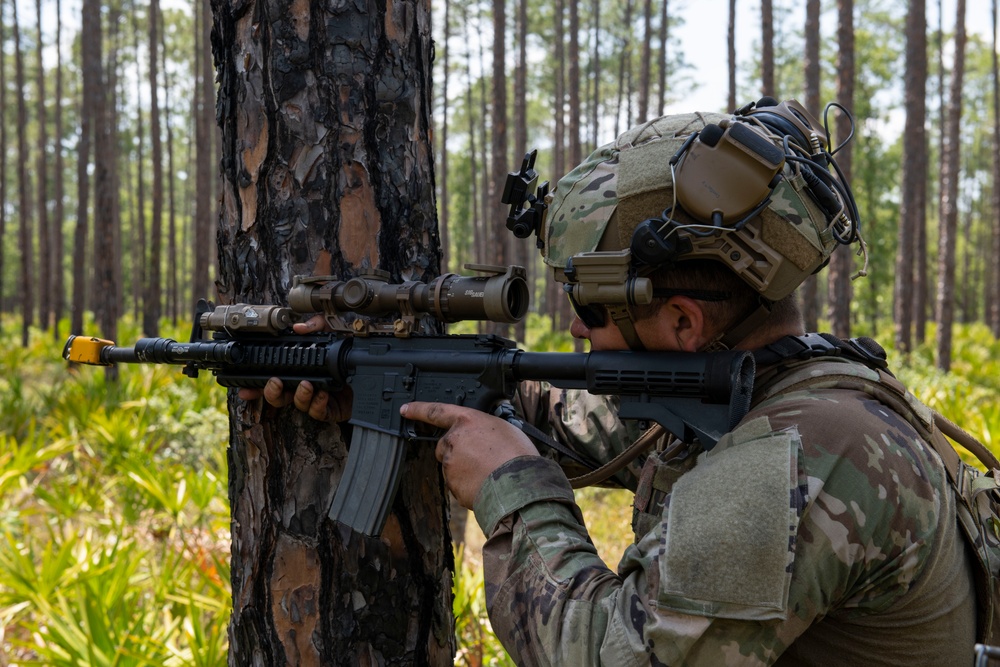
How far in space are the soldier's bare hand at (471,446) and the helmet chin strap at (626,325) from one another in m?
0.39

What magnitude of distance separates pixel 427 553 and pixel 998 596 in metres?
1.54

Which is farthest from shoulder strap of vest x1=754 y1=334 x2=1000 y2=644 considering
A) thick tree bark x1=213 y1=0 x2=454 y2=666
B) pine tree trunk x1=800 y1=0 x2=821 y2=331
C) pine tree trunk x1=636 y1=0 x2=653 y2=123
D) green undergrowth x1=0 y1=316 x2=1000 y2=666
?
pine tree trunk x1=636 y1=0 x2=653 y2=123

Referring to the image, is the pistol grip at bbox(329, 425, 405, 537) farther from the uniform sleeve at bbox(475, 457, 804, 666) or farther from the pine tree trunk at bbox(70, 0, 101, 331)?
the pine tree trunk at bbox(70, 0, 101, 331)

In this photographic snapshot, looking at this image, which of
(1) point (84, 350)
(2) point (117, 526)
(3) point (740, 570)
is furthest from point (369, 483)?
(2) point (117, 526)

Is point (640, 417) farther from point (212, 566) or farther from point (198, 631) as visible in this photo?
point (212, 566)

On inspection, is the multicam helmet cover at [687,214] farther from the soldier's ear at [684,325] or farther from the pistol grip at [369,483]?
the pistol grip at [369,483]

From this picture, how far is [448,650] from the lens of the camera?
2.55 metres

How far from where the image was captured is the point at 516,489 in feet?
6.37

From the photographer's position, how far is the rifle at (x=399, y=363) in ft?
6.38

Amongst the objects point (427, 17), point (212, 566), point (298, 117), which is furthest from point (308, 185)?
point (212, 566)

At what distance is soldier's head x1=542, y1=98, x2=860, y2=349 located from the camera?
1.83m

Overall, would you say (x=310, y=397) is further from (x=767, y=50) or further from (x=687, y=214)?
(x=767, y=50)

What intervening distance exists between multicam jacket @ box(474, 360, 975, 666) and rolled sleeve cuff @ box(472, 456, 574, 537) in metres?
0.01

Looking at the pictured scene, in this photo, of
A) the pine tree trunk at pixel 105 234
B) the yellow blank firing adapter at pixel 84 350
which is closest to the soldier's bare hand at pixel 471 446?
the yellow blank firing adapter at pixel 84 350
